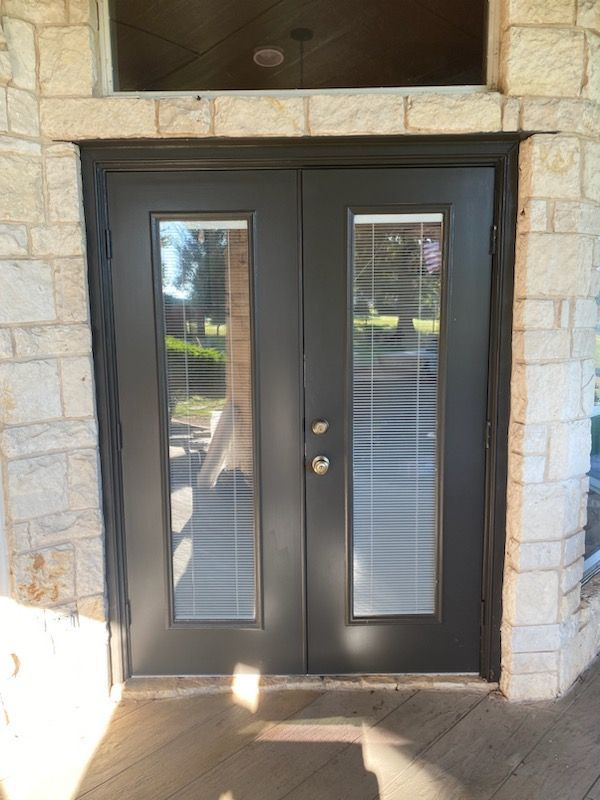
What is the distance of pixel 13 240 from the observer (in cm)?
202

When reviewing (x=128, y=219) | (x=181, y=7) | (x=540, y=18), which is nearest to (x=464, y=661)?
(x=128, y=219)

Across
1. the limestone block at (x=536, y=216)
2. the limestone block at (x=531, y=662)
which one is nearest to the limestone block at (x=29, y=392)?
the limestone block at (x=536, y=216)

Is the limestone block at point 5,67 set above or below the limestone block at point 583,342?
above

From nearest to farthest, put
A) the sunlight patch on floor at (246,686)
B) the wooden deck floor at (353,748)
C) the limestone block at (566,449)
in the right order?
the wooden deck floor at (353,748)
the limestone block at (566,449)
the sunlight patch on floor at (246,686)

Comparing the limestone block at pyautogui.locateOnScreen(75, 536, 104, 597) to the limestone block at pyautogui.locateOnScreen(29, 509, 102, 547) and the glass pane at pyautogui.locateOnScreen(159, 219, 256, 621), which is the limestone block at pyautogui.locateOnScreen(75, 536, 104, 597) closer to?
the limestone block at pyautogui.locateOnScreen(29, 509, 102, 547)

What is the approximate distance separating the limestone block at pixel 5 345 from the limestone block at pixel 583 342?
2142 millimetres

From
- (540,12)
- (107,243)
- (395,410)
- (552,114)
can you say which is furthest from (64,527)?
(540,12)

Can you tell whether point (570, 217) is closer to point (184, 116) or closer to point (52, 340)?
point (184, 116)

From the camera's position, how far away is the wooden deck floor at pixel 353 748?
188cm

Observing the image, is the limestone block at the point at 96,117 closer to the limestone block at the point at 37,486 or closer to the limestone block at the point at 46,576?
the limestone block at the point at 37,486

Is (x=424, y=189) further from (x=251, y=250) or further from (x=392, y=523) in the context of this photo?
(x=392, y=523)

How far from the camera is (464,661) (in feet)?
7.93

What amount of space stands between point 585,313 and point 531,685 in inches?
60.6

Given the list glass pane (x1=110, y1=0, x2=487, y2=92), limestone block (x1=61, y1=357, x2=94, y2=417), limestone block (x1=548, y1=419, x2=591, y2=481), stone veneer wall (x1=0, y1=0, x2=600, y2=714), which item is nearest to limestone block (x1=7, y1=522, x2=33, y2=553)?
stone veneer wall (x1=0, y1=0, x2=600, y2=714)
